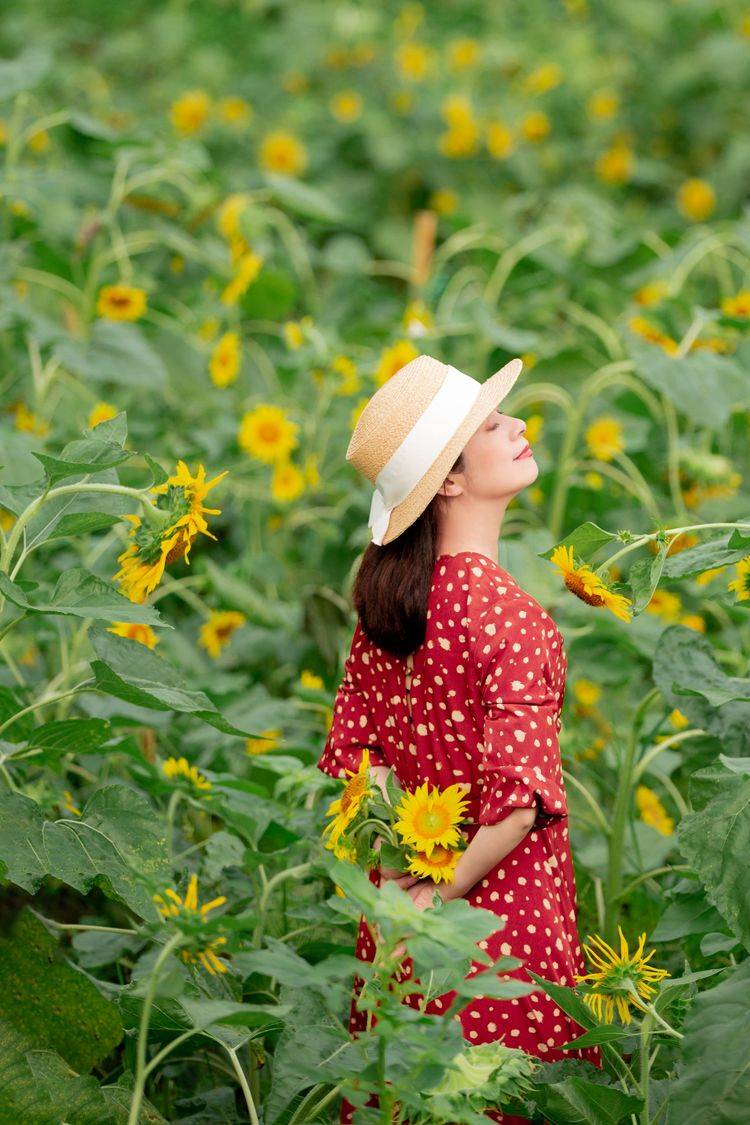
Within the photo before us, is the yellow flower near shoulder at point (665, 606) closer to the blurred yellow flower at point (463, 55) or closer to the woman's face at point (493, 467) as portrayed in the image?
the woman's face at point (493, 467)

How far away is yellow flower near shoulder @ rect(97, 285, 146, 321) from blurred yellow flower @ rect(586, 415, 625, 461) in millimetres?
846

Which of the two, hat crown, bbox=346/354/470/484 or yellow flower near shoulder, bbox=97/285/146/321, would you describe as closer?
hat crown, bbox=346/354/470/484

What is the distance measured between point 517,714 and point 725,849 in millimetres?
209

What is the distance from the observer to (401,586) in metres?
1.40

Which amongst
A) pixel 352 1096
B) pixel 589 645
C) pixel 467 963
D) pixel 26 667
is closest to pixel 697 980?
pixel 467 963

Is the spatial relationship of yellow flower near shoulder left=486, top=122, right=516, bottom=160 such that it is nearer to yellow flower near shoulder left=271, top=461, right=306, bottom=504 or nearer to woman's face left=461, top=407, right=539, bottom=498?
yellow flower near shoulder left=271, top=461, right=306, bottom=504

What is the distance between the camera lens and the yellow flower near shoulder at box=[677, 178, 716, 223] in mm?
4266

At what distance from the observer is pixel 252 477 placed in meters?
2.69

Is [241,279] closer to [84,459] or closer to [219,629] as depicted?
[219,629]

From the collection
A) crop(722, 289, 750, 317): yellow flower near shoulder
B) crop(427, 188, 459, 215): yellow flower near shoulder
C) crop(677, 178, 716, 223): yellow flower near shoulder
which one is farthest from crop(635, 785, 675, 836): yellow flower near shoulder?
crop(677, 178, 716, 223): yellow flower near shoulder

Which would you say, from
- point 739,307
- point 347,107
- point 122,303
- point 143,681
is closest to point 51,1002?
point 143,681

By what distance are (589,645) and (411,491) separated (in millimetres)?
679

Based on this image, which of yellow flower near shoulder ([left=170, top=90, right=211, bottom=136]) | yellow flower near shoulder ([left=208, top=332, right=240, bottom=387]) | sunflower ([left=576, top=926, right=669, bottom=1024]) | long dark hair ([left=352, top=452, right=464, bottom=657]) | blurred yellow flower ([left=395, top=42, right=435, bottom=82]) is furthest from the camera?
blurred yellow flower ([left=395, top=42, right=435, bottom=82])

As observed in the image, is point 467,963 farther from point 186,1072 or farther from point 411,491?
point 186,1072
